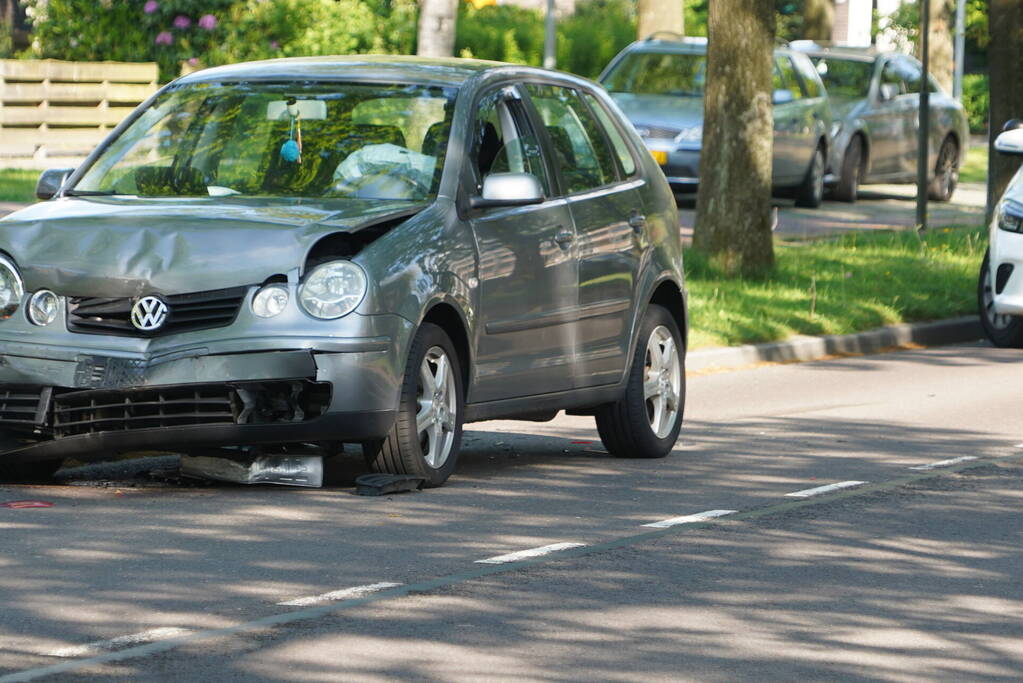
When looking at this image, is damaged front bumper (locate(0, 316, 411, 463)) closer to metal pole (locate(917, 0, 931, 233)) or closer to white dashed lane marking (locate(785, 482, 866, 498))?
white dashed lane marking (locate(785, 482, 866, 498))

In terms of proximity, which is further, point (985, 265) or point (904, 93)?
point (904, 93)

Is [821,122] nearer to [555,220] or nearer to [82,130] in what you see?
[82,130]

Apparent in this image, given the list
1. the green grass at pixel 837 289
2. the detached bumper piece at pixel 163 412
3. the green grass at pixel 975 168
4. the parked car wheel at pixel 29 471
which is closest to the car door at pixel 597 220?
the detached bumper piece at pixel 163 412

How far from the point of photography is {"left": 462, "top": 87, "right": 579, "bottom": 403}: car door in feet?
28.8

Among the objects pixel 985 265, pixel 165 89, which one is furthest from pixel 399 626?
pixel 985 265

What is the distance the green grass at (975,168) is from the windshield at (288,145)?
23975mm

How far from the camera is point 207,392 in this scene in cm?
789

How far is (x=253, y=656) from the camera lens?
18.2 feet

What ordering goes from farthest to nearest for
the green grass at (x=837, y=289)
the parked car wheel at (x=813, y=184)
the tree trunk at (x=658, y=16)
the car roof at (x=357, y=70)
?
the tree trunk at (x=658, y=16) → the parked car wheel at (x=813, y=184) → the green grass at (x=837, y=289) → the car roof at (x=357, y=70)

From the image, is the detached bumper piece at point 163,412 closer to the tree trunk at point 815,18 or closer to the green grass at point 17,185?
the green grass at point 17,185

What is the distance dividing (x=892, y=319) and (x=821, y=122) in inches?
344

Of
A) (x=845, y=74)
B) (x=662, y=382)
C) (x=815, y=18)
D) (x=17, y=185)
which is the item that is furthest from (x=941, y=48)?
(x=662, y=382)

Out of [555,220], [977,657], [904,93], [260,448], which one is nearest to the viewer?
[977,657]

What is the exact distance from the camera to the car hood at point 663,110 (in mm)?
23469
